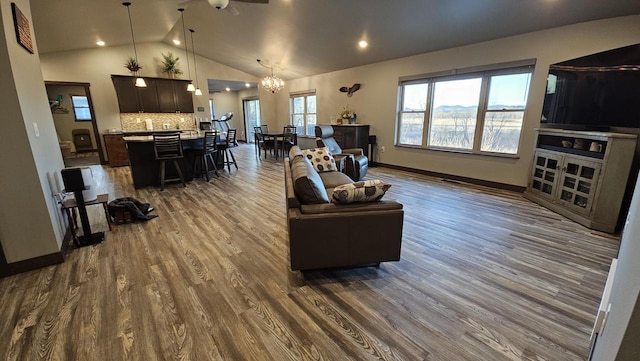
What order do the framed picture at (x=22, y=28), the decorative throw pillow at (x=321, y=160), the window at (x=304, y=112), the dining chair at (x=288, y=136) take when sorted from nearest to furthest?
the framed picture at (x=22, y=28), the decorative throw pillow at (x=321, y=160), the dining chair at (x=288, y=136), the window at (x=304, y=112)

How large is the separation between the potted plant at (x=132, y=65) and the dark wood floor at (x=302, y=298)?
5494 millimetres

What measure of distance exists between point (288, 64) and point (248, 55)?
1145 mm

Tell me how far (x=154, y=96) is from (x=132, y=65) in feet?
2.87

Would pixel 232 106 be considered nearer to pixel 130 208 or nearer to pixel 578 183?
pixel 130 208

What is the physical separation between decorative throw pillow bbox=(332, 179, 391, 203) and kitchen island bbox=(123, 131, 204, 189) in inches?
159

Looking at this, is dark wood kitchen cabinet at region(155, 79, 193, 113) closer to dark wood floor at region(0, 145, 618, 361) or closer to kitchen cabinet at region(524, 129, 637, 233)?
dark wood floor at region(0, 145, 618, 361)

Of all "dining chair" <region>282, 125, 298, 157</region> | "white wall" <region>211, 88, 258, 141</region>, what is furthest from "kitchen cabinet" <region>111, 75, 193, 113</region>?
"white wall" <region>211, 88, 258, 141</region>

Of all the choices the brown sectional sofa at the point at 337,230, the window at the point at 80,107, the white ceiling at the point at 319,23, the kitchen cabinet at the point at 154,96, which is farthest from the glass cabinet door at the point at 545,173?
the window at the point at 80,107

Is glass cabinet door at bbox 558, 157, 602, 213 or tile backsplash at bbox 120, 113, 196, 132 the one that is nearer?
glass cabinet door at bbox 558, 157, 602, 213

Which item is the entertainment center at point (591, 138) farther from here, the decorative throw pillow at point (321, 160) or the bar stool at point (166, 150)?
the bar stool at point (166, 150)

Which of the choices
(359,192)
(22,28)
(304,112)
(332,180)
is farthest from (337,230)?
(304,112)

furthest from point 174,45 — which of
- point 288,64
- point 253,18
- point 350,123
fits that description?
point 350,123

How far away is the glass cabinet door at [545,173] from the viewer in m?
3.60

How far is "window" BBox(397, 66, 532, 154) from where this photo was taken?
Answer: 4.47 metres
